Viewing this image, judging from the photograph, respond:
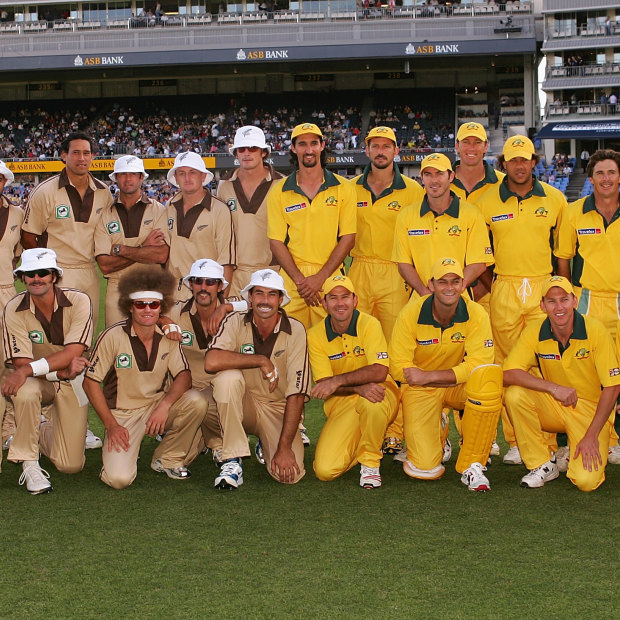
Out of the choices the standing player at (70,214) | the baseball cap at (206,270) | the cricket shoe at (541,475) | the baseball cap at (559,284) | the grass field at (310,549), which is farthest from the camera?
the standing player at (70,214)

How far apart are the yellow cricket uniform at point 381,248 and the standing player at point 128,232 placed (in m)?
1.56

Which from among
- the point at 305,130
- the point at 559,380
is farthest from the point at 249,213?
the point at 559,380

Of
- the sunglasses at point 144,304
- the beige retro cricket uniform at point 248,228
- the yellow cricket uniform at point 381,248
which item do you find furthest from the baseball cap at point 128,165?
the yellow cricket uniform at point 381,248

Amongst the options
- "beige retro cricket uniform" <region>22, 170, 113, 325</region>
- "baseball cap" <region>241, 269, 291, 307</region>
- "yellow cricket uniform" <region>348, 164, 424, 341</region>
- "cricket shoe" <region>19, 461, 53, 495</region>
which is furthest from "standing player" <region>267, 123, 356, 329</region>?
"cricket shoe" <region>19, 461, 53, 495</region>

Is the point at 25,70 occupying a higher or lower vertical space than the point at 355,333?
higher

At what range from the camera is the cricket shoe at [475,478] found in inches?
225

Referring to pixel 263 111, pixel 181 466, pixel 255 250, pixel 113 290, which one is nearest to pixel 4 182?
pixel 113 290

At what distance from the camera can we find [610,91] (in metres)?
42.4

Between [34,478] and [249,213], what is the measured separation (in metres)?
2.64

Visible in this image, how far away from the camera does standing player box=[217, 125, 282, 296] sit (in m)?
7.26

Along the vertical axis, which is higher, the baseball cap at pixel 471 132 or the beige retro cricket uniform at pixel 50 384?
the baseball cap at pixel 471 132

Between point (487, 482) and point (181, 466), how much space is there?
2.05m

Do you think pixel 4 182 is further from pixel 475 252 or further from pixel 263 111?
pixel 263 111

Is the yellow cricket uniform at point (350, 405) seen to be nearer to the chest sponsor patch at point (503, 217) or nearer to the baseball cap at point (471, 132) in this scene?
the chest sponsor patch at point (503, 217)
